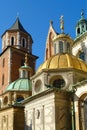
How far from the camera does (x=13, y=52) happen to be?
1665 inches

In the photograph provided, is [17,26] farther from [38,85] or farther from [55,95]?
[55,95]

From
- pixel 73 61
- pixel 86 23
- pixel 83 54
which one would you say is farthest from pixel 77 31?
pixel 73 61

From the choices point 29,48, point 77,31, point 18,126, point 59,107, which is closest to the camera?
point 59,107

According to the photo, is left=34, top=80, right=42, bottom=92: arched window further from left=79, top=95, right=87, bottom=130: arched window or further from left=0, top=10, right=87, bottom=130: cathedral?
left=79, top=95, right=87, bottom=130: arched window

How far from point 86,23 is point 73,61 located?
47.4 feet

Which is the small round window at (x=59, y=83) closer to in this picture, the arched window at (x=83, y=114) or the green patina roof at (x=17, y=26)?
the arched window at (x=83, y=114)

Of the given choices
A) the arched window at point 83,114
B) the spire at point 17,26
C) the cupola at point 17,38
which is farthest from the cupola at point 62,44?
the spire at point 17,26

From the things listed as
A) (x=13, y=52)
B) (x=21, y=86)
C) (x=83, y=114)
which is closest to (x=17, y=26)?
(x=13, y=52)

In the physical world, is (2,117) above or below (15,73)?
below

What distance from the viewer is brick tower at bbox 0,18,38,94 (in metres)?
41.3

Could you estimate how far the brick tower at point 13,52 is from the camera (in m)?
41.3

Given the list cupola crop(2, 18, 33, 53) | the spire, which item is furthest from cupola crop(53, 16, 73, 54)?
the spire

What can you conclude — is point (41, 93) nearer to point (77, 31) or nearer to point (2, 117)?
point (2, 117)

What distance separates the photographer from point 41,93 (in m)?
23.6
